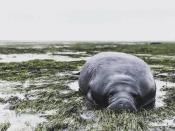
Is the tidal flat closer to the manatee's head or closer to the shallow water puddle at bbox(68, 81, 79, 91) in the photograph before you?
the shallow water puddle at bbox(68, 81, 79, 91)

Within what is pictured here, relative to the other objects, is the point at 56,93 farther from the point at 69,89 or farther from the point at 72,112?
the point at 72,112

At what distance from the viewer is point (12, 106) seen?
8.60 metres

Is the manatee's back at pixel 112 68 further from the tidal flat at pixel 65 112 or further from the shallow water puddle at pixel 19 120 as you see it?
the shallow water puddle at pixel 19 120

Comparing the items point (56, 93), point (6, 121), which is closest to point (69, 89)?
point (56, 93)

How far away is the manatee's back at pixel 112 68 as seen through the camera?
8742 millimetres

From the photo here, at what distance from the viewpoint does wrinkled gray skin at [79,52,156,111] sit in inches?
304

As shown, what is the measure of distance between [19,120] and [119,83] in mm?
2116

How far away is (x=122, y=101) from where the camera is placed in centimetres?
737

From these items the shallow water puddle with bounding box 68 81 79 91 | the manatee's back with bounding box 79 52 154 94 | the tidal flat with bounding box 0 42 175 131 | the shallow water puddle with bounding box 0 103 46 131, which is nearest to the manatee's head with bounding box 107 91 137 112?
the tidal flat with bounding box 0 42 175 131

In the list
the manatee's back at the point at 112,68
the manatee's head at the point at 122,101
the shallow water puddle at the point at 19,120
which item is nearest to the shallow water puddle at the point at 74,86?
the manatee's back at the point at 112,68

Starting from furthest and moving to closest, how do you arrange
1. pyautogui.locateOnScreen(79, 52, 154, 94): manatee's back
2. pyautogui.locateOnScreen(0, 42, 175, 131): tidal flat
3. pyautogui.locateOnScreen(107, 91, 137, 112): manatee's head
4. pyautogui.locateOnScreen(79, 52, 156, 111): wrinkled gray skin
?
pyautogui.locateOnScreen(79, 52, 154, 94): manatee's back
pyautogui.locateOnScreen(79, 52, 156, 111): wrinkled gray skin
pyautogui.locateOnScreen(107, 91, 137, 112): manatee's head
pyautogui.locateOnScreen(0, 42, 175, 131): tidal flat

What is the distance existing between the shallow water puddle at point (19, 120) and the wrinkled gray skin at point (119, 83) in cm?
137

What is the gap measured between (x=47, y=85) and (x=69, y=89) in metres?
0.98

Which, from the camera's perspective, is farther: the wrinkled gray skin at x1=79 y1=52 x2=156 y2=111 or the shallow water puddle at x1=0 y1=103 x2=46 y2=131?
the wrinkled gray skin at x1=79 y1=52 x2=156 y2=111
